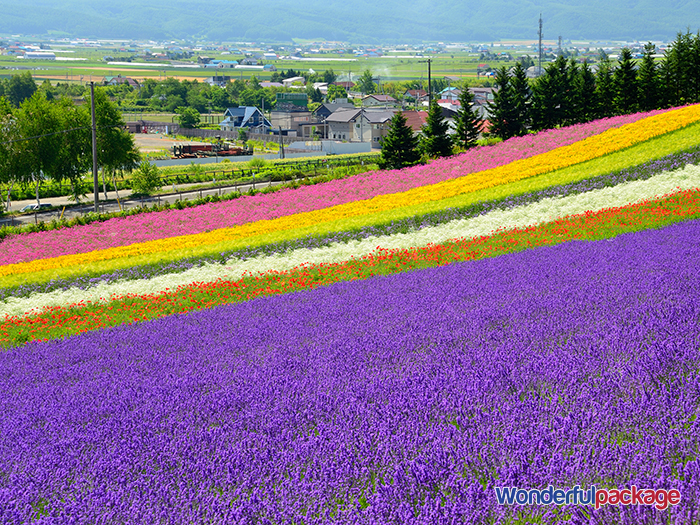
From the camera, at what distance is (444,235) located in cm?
2059

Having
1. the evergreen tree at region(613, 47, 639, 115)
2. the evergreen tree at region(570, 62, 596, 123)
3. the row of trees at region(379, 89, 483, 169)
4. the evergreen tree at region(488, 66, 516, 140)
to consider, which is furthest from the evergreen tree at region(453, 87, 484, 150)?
the evergreen tree at region(613, 47, 639, 115)

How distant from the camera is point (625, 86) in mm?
51031

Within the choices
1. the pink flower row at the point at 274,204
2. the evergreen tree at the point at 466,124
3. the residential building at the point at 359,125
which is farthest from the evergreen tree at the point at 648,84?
the residential building at the point at 359,125

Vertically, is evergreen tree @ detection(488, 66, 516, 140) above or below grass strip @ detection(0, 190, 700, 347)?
above

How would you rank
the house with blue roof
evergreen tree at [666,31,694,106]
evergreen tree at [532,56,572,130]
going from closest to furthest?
evergreen tree at [666,31,694,106], evergreen tree at [532,56,572,130], the house with blue roof

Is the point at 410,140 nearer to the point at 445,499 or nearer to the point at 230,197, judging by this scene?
the point at 230,197

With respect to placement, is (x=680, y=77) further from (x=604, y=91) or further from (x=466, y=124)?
(x=466, y=124)

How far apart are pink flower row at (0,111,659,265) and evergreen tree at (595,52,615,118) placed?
459 inches

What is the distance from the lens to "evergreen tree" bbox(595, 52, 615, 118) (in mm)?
52906

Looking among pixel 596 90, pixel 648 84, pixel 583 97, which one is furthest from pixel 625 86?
pixel 583 97

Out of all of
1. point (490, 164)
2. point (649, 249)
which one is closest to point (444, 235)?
point (649, 249)

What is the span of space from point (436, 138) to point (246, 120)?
12155cm

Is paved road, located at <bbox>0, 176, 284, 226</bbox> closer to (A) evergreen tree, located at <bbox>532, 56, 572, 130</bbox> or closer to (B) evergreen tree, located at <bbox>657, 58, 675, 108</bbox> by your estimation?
(A) evergreen tree, located at <bbox>532, 56, 572, 130</bbox>

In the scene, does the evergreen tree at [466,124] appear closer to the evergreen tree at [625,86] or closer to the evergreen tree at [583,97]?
the evergreen tree at [583,97]
